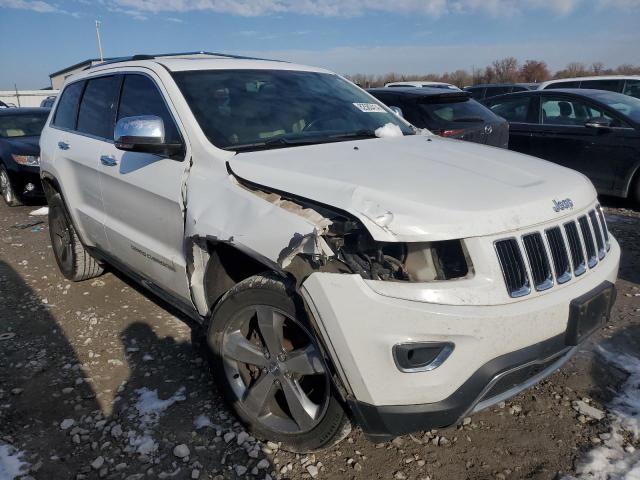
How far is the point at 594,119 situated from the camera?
23.1ft

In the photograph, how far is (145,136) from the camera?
2789 mm

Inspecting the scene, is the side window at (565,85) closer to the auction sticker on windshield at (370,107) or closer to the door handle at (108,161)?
the auction sticker on windshield at (370,107)

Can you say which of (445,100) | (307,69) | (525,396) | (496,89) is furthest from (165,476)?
(496,89)

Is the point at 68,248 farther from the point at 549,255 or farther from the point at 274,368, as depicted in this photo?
the point at 549,255

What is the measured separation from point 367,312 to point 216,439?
1.28 meters

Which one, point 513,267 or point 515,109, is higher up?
point 515,109

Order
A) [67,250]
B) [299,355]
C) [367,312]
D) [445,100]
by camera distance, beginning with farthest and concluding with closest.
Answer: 1. [445,100]
2. [67,250]
3. [299,355]
4. [367,312]

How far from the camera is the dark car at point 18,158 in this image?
8.12m

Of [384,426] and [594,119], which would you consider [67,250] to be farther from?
[594,119]

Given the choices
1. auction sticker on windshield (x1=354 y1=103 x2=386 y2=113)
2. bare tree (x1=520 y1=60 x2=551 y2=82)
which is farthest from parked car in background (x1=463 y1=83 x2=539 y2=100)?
bare tree (x1=520 y1=60 x2=551 y2=82)

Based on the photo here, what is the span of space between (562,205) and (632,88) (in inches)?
385

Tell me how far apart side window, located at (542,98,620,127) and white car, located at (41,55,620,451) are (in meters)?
4.86

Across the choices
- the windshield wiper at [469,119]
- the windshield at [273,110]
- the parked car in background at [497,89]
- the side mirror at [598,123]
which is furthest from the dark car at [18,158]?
the parked car in background at [497,89]

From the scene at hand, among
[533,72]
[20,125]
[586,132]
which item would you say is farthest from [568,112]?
[533,72]
